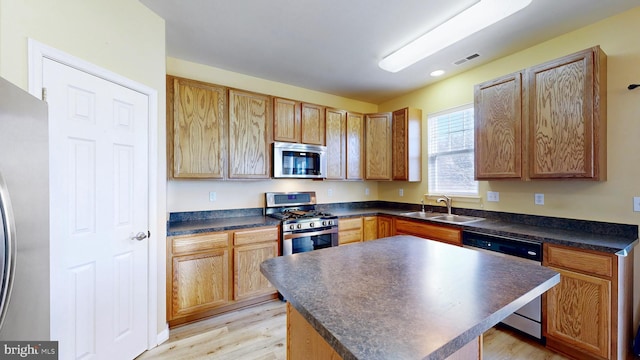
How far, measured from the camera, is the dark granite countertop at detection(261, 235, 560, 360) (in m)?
0.67

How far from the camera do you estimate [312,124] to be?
342 cm

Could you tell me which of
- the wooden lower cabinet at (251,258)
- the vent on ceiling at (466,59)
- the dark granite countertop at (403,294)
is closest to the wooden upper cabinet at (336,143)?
the wooden lower cabinet at (251,258)

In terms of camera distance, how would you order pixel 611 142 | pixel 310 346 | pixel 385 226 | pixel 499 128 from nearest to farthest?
pixel 310 346
pixel 611 142
pixel 499 128
pixel 385 226

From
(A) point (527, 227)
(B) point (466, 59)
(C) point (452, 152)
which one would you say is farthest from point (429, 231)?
(B) point (466, 59)

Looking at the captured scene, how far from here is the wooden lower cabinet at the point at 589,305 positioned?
1.70m

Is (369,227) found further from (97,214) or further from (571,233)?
(97,214)

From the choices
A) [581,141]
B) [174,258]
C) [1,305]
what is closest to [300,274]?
[1,305]

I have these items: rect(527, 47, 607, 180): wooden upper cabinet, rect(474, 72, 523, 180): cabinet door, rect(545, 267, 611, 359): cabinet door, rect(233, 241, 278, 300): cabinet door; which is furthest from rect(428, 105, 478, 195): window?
rect(233, 241, 278, 300): cabinet door

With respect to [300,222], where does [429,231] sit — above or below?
below

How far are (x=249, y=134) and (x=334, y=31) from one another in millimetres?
1411

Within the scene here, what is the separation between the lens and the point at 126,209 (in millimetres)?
1854

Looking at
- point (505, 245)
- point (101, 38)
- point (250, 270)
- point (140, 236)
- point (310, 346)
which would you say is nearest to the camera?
point (310, 346)

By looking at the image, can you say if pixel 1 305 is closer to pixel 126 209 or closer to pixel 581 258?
pixel 126 209

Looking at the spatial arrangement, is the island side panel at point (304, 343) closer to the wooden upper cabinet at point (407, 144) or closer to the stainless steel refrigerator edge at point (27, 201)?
the stainless steel refrigerator edge at point (27, 201)
